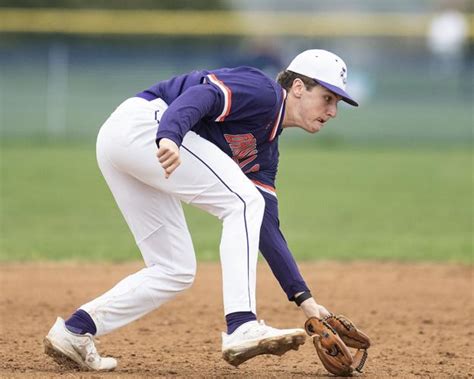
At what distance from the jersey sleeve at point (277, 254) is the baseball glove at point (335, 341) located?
0.22 metres

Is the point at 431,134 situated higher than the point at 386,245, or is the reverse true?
the point at 386,245

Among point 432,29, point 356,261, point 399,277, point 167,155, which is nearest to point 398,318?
point 399,277

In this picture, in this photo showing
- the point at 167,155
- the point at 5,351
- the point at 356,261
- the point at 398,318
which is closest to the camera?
the point at 167,155

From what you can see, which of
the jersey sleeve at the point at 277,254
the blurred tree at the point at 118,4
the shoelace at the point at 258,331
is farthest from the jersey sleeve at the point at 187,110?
the blurred tree at the point at 118,4

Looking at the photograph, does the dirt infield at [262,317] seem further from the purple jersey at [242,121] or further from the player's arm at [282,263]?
the purple jersey at [242,121]

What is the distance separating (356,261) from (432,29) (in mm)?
13511

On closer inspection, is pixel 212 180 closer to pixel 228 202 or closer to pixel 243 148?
pixel 228 202

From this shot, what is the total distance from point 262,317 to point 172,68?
45.2ft

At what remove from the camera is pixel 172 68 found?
19562 mm

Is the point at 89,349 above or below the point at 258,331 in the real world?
below

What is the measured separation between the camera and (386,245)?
9.50 meters

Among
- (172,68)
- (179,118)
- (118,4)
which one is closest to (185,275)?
(179,118)

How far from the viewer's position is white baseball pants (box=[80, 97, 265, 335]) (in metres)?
4.09

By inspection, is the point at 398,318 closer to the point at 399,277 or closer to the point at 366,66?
the point at 399,277
